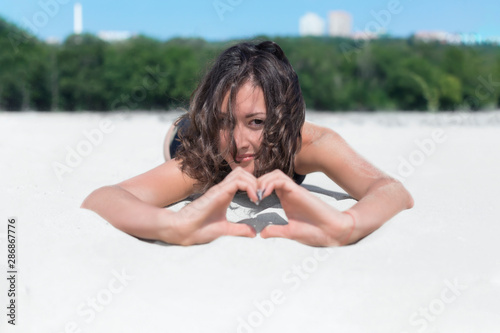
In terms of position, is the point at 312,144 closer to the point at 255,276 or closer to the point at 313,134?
the point at 313,134

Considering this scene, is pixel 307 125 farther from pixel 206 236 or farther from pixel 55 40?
pixel 55 40

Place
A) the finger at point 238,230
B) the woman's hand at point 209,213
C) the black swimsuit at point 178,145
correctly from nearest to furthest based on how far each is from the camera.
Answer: the woman's hand at point 209,213 → the finger at point 238,230 → the black swimsuit at point 178,145

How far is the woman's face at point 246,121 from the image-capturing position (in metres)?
2.31

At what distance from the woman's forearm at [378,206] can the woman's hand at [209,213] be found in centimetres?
51

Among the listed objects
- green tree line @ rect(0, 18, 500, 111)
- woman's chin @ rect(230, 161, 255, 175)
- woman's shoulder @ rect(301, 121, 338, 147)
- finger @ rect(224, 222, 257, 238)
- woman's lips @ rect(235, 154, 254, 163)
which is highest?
woman's shoulder @ rect(301, 121, 338, 147)

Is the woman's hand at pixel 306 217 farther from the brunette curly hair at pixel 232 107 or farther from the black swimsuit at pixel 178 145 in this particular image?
the black swimsuit at pixel 178 145

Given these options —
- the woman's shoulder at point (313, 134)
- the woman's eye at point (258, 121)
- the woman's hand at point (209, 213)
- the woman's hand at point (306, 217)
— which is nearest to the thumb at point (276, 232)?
the woman's hand at point (306, 217)

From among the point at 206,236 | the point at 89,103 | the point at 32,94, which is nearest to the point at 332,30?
the point at 89,103

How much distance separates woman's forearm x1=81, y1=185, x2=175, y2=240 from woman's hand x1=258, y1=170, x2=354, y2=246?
1.50 feet

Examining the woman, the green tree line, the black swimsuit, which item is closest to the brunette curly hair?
the woman

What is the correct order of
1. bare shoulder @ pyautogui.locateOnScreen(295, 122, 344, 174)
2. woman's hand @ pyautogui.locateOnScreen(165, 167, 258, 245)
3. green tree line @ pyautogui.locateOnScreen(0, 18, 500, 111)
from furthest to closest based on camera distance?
green tree line @ pyautogui.locateOnScreen(0, 18, 500, 111), bare shoulder @ pyautogui.locateOnScreen(295, 122, 344, 174), woman's hand @ pyautogui.locateOnScreen(165, 167, 258, 245)

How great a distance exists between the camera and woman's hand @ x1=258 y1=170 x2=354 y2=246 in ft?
6.30

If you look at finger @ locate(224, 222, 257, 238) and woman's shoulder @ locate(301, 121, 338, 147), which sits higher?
woman's shoulder @ locate(301, 121, 338, 147)

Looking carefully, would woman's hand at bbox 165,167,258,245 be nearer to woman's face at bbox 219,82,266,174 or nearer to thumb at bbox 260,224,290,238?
thumb at bbox 260,224,290,238
